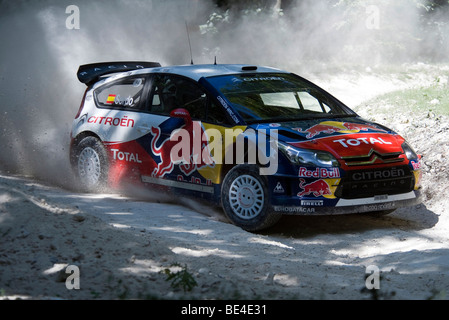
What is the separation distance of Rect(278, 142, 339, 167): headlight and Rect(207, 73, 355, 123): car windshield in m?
0.73

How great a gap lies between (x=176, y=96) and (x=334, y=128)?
197cm

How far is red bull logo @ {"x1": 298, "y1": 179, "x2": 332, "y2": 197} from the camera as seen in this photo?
730 centimetres

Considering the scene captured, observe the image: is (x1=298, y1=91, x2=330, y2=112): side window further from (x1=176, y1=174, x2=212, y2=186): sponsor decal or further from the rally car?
(x1=176, y1=174, x2=212, y2=186): sponsor decal

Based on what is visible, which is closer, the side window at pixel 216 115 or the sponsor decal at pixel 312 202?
the sponsor decal at pixel 312 202

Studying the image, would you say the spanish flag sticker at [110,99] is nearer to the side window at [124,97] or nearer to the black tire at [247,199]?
the side window at [124,97]

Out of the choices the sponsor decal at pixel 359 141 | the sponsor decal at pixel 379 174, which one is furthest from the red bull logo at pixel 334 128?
the sponsor decal at pixel 379 174

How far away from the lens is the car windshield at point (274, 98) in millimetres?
8109

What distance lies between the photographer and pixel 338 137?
7559 millimetres

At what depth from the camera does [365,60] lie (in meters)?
24.9

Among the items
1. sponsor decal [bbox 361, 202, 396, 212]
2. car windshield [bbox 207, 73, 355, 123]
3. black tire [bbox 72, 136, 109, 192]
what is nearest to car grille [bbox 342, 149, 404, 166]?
sponsor decal [bbox 361, 202, 396, 212]

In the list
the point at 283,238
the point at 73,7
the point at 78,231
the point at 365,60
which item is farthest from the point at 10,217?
the point at 365,60

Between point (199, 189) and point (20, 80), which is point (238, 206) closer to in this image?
point (199, 189)

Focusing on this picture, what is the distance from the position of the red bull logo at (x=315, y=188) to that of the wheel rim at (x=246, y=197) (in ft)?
1.47

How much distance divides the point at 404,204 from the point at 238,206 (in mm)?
1762
